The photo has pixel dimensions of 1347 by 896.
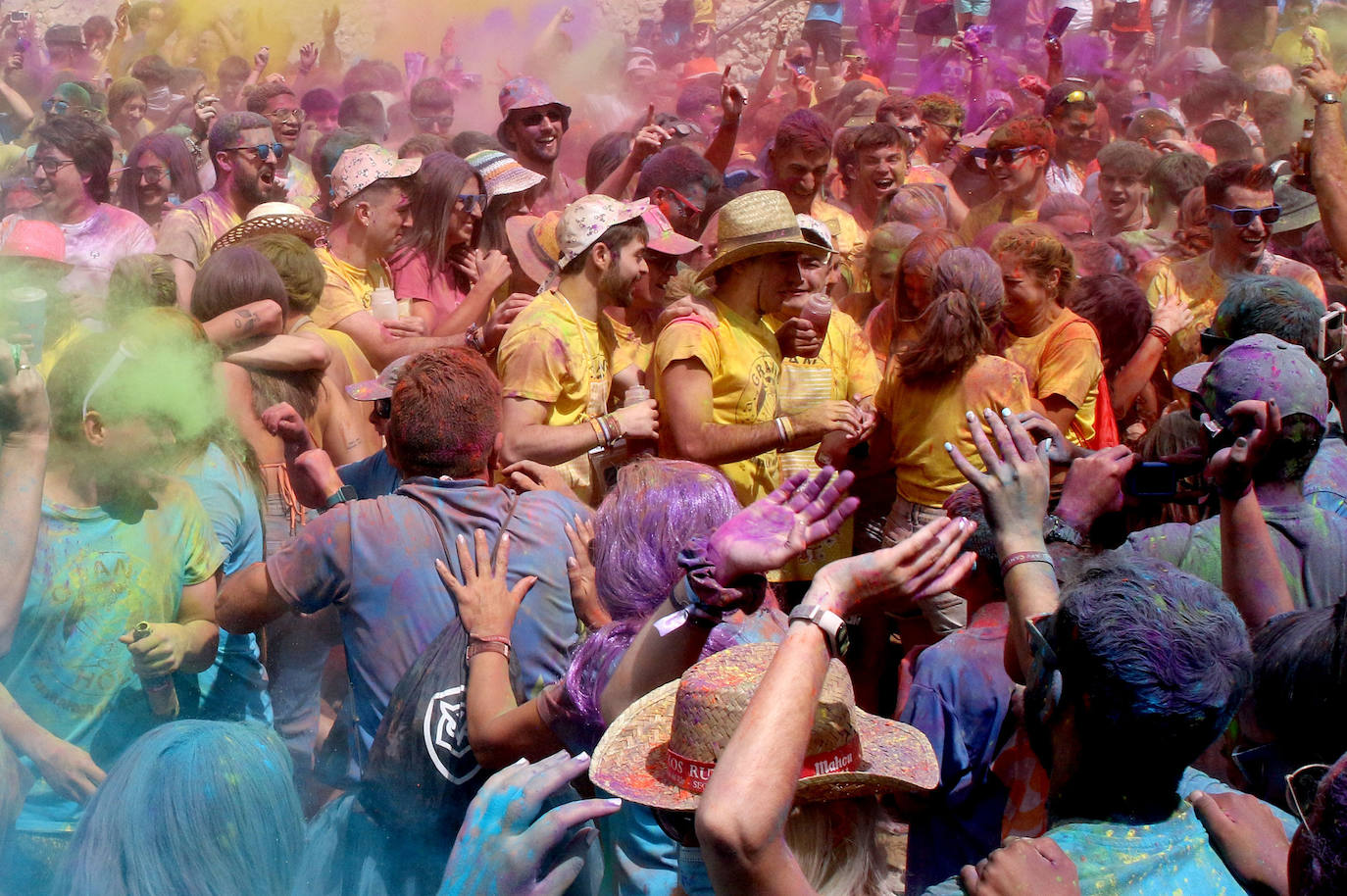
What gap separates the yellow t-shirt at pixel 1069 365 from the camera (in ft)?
13.4

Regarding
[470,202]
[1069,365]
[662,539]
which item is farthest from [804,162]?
[662,539]

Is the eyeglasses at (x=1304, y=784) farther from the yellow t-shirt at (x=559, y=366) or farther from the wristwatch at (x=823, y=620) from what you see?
the yellow t-shirt at (x=559, y=366)

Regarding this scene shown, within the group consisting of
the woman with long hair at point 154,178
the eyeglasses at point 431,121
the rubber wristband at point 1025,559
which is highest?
the rubber wristband at point 1025,559

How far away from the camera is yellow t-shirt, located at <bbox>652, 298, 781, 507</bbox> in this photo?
12.4 feet

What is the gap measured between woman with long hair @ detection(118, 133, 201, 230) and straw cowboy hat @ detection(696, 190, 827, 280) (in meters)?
3.88

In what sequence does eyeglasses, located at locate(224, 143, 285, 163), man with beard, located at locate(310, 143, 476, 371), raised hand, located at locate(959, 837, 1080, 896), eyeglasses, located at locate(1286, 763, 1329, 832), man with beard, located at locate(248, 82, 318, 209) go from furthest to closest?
man with beard, located at locate(248, 82, 318, 209) < eyeglasses, located at locate(224, 143, 285, 163) < man with beard, located at locate(310, 143, 476, 371) < raised hand, located at locate(959, 837, 1080, 896) < eyeglasses, located at locate(1286, 763, 1329, 832)

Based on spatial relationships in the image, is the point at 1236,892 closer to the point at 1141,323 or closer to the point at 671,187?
the point at 1141,323

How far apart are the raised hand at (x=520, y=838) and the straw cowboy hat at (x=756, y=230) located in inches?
94.1

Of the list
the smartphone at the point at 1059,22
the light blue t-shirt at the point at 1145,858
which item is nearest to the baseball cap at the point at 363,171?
the light blue t-shirt at the point at 1145,858

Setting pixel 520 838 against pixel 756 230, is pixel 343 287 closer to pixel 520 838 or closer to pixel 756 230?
pixel 756 230

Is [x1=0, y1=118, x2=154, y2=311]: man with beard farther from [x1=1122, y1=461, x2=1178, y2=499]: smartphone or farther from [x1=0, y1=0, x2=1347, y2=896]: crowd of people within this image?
[x1=1122, y1=461, x2=1178, y2=499]: smartphone

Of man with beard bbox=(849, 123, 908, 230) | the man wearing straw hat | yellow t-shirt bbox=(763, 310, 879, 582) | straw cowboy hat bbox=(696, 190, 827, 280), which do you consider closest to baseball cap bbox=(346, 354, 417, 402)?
the man wearing straw hat

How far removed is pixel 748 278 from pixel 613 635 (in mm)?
2004

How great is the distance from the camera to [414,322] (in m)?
4.57
